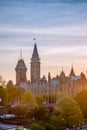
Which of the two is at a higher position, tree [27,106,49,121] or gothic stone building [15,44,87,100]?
gothic stone building [15,44,87,100]

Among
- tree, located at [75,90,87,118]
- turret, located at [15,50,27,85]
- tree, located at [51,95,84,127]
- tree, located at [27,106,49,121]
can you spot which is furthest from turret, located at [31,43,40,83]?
tree, located at [51,95,84,127]

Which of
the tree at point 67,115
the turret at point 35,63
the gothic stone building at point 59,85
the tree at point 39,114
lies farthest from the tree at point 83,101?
the turret at point 35,63

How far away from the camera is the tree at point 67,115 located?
45781mm

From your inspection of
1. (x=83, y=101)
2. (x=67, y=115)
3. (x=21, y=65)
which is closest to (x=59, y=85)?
(x=21, y=65)

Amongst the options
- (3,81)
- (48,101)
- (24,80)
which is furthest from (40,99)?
(24,80)

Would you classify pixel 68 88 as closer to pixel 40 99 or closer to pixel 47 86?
pixel 47 86

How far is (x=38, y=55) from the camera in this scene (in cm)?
12519

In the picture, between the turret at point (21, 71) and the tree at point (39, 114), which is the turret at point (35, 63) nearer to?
the turret at point (21, 71)

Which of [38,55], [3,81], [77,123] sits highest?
[38,55]

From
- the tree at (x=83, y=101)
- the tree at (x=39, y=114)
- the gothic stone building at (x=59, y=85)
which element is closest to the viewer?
the tree at (x=39, y=114)

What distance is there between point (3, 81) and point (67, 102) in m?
37.1

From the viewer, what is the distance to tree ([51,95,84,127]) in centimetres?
4578

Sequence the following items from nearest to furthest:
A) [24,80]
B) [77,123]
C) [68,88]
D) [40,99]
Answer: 1. [77,123]
2. [40,99]
3. [68,88]
4. [24,80]

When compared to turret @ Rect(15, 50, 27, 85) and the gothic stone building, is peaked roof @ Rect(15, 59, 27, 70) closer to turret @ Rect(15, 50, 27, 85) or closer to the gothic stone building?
turret @ Rect(15, 50, 27, 85)
